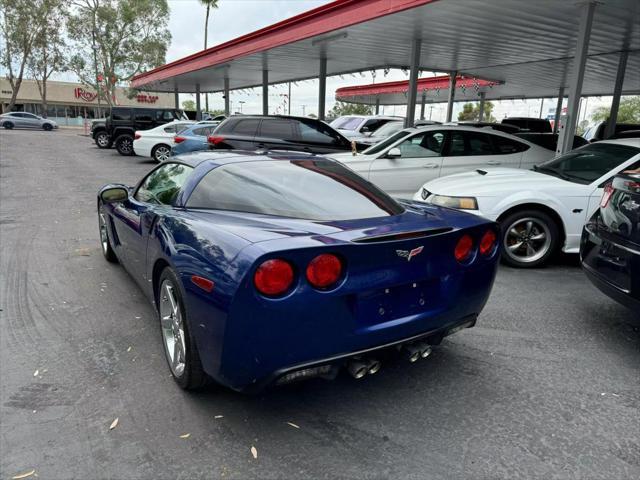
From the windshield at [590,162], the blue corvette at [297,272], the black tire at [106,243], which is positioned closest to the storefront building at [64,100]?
the black tire at [106,243]

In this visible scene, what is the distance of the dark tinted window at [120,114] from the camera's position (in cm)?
2036

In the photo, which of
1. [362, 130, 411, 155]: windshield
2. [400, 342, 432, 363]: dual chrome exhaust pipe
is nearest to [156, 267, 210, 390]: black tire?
[400, 342, 432, 363]: dual chrome exhaust pipe

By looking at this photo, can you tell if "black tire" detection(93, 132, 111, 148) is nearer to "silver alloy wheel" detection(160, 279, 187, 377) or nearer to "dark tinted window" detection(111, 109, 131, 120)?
"dark tinted window" detection(111, 109, 131, 120)

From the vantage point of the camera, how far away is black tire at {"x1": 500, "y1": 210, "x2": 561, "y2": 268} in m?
5.51

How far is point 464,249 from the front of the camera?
9.66ft

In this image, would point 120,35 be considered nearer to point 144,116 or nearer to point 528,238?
point 144,116

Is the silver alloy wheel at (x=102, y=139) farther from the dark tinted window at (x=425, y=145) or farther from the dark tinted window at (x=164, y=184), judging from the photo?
the dark tinted window at (x=164, y=184)

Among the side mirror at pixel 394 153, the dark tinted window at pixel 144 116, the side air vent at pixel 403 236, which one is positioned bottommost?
the side air vent at pixel 403 236

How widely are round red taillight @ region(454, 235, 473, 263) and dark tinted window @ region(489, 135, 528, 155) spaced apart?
241 inches

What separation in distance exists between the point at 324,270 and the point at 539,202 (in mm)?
3992

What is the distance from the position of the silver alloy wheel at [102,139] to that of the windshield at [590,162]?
21179 millimetres

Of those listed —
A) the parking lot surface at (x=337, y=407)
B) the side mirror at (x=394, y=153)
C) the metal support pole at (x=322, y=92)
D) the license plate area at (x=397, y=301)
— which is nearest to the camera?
the parking lot surface at (x=337, y=407)

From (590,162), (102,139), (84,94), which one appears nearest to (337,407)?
(590,162)

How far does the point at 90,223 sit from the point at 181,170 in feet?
14.7
